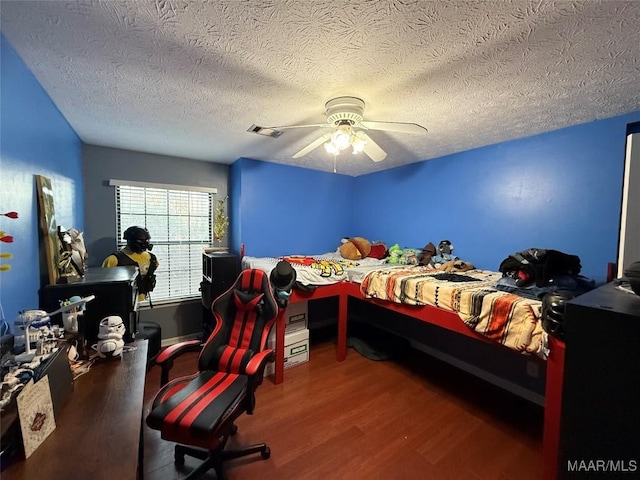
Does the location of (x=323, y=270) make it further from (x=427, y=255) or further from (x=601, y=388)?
(x=601, y=388)

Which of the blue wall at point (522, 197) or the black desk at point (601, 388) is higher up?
the blue wall at point (522, 197)

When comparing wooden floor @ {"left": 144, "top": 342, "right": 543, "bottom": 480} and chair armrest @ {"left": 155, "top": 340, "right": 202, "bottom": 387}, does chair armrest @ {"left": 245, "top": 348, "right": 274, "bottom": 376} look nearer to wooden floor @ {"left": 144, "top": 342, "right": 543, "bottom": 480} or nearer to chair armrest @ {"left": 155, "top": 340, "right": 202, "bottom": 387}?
chair armrest @ {"left": 155, "top": 340, "right": 202, "bottom": 387}

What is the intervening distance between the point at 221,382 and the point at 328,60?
189 centimetres

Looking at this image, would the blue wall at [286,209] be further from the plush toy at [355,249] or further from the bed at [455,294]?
the plush toy at [355,249]

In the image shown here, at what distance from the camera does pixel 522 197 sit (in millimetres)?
2426

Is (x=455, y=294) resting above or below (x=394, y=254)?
below

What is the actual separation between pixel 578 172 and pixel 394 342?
237 cm

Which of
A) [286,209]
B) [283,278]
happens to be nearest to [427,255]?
[283,278]

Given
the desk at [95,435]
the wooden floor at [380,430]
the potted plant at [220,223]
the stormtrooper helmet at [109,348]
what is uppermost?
the potted plant at [220,223]

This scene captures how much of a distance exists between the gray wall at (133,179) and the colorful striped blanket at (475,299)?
90.1 inches

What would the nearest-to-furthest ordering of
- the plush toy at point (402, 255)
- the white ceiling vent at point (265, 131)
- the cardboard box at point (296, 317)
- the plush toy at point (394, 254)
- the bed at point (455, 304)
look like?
the bed at point (455, 304)
the white ceiling vent at point (265, 131)
the cardboard box at point (296, 317)
the plush toy at point (402, 255)
the plush toy at point (394, 254)

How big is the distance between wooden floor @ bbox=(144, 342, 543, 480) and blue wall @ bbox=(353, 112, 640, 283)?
1.30 meters

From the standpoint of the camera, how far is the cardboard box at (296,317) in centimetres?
272

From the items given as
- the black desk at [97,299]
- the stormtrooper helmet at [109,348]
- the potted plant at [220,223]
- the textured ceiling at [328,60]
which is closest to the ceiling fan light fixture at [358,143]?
the textured ceiling at [328,60]
